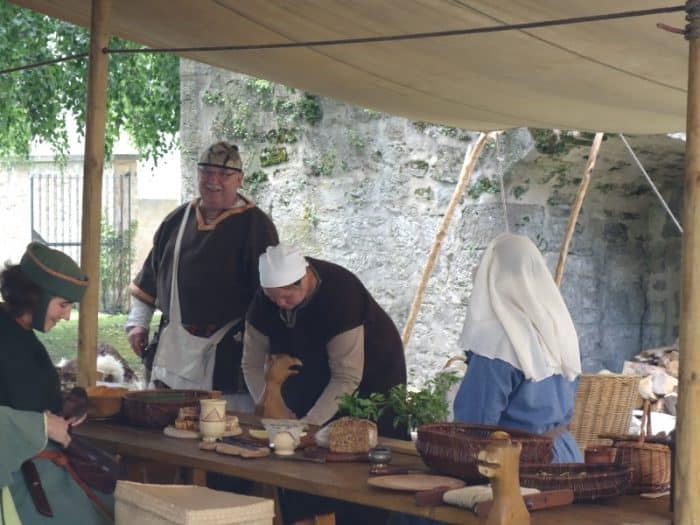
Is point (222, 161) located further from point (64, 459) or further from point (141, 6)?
point (64, 459)

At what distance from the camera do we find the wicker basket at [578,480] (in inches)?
113

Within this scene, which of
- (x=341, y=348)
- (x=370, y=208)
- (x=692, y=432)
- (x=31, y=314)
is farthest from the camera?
(x=370, y=208)

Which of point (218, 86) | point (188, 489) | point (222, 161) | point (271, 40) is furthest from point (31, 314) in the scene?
point (218, 86)

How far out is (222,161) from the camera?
4.91m

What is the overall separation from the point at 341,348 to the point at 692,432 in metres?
1.65

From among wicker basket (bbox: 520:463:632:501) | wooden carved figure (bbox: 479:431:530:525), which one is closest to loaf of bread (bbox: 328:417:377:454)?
wicker basket (bbox: 520:463:632:501)

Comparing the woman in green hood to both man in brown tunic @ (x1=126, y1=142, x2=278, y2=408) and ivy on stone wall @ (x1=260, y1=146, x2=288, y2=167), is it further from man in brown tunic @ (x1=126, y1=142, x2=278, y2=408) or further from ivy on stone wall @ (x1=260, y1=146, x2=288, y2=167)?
ivy on stone wall @ (x1=260, y1=146, x2=288, y2=167)

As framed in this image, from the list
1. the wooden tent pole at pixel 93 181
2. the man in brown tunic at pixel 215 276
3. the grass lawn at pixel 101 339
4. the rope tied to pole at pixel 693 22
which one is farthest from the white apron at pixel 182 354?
the grass lawn at pixel 101 339

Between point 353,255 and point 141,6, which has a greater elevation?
point 141,6

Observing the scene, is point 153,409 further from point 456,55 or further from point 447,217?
point 447,217

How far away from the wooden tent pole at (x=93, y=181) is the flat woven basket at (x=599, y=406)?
2.46 meters

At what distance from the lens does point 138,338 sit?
5.28 meters

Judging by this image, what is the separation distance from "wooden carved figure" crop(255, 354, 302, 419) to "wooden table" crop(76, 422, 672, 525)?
0.41 m

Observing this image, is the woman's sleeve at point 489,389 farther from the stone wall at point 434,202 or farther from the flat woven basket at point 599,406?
the stone wall at point 434,202
